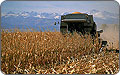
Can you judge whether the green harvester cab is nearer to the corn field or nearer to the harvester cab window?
the harvester cab window

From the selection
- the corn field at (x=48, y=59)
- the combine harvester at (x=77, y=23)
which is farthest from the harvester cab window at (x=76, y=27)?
the corn field at (x=48, y=59)

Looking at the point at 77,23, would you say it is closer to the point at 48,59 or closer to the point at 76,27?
the point at 76,27

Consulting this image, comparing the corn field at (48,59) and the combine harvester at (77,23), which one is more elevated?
the combine harvester at (77,23)

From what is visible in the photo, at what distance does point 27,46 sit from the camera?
3.24m

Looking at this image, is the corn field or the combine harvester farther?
the combine harvester

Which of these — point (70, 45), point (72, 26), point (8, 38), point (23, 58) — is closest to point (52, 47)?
point (70, 45)

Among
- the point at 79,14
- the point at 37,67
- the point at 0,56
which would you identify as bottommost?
the point at 37,67

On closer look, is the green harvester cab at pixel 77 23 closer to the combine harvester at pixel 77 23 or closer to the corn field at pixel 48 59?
the combine harvester at pixel 77 23

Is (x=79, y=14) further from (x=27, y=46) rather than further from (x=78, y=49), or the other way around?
(x=27, y=46)

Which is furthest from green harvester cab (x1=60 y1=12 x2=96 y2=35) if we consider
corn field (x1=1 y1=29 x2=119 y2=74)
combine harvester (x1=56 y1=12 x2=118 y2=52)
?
corn field (x1=1 y1=29 x2=119 y2=74)

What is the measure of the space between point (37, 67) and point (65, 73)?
64 cm

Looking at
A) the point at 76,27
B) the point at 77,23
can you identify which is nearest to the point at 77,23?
the point at 77,23

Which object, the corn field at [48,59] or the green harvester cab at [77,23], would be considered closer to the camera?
the corn field at [48,59]

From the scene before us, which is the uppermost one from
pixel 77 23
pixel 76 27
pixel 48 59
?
pixel 77 23
